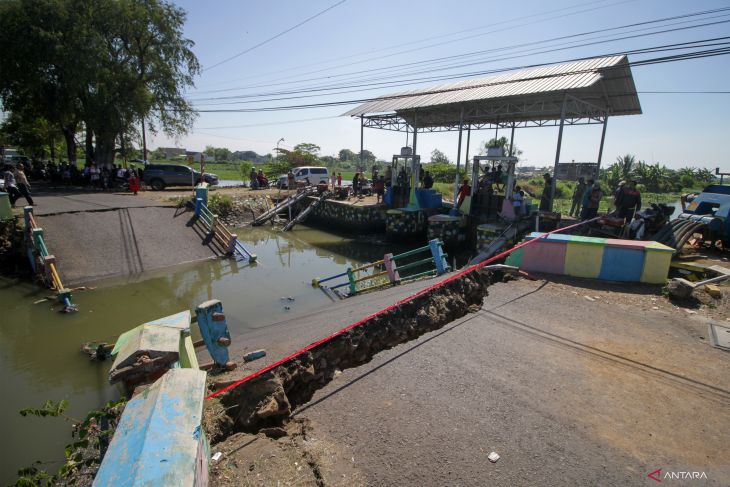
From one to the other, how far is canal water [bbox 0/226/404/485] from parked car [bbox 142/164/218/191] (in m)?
10.6

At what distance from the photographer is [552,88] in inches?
485

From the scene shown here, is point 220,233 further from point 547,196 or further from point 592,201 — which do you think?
point 592,201

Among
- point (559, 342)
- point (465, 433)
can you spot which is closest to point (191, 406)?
point (465, 433)

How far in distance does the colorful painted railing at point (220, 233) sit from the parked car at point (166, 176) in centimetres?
845

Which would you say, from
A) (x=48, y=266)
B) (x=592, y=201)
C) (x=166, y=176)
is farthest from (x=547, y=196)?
(x=166, y=176)

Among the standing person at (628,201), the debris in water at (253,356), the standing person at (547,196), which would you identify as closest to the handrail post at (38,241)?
the debris in water at (253,356)

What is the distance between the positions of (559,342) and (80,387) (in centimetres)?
717

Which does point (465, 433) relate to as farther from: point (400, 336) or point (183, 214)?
point (183, 214)

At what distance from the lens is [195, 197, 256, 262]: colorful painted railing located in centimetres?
1381

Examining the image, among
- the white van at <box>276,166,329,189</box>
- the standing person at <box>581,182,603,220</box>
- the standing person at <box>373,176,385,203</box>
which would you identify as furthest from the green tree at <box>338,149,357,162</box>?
the standing person at <box>581,182,603,220</box>

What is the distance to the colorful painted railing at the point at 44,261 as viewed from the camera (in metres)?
9.03

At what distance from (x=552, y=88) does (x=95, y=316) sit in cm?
1478

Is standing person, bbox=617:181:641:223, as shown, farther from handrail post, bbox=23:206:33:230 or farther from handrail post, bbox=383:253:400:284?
handrail post, bbox=23:206:33:230

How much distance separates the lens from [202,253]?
1373 cm
